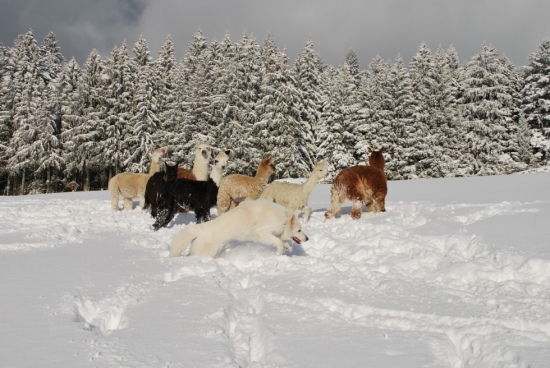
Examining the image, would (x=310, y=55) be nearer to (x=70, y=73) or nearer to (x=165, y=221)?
(x=70, y=73)

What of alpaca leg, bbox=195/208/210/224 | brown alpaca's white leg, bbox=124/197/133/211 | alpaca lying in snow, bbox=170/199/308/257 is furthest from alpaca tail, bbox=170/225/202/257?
brown alpaca's white leg, bbox=124/197/133/211

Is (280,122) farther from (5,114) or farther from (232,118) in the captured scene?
(5,114)

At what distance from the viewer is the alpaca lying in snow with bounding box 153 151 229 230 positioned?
8.83 m

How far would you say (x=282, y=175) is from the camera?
3553cm

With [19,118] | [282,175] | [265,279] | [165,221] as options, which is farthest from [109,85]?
[265,279]

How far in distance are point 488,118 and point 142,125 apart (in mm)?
31498

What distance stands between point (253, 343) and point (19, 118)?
150 feet

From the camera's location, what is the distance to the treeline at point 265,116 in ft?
119

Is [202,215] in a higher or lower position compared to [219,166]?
lower

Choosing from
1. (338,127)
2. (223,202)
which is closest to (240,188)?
(223,202)

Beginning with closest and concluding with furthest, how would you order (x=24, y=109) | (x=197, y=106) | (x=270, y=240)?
(x=270, y=240) → (x=197, y=106) → (x=24, y=109)

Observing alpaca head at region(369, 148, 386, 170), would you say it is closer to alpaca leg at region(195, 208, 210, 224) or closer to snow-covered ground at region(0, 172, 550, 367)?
snow-covered ground at region(0, 172, 550, 367)

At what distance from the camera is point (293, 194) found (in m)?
9.23

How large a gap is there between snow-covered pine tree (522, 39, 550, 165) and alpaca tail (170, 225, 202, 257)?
4125 cm
